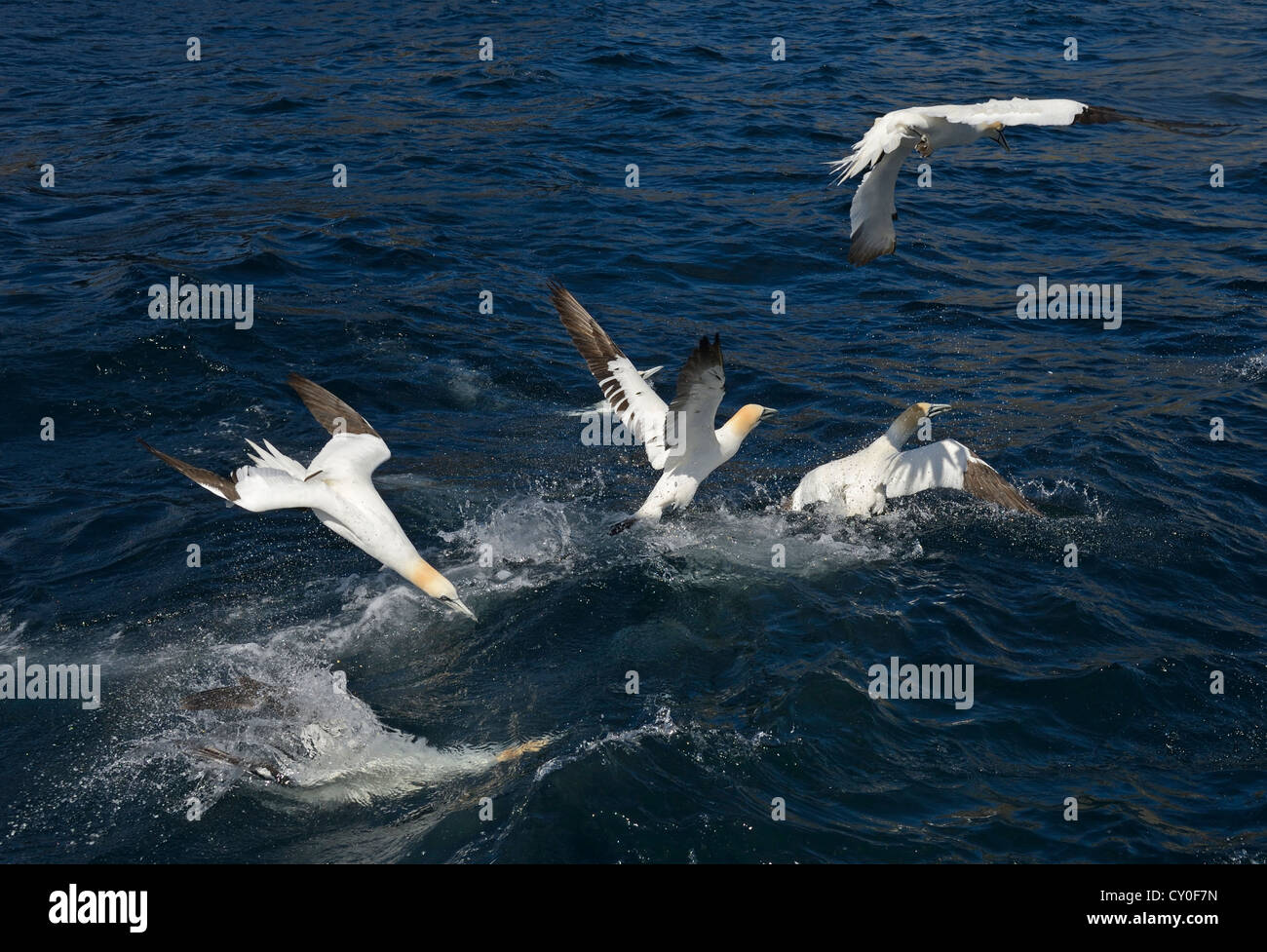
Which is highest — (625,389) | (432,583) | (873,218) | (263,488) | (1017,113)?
(1017,113)

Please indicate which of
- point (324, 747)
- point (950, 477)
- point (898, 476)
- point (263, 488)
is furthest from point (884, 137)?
point (324, 747)

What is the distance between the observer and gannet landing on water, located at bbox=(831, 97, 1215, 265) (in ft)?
29.2

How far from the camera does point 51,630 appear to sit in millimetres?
A: 9078

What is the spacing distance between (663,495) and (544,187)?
889 cm

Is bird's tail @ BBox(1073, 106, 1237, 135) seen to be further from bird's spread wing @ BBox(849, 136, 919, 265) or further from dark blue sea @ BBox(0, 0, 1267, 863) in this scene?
dark blue sea @ BBox(0, 0, 1267, 863)

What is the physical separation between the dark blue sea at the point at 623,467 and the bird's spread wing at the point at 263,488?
1169 millimetres

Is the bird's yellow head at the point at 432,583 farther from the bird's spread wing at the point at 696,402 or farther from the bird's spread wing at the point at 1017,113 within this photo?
the bird's spread wing at the point at 1017,113

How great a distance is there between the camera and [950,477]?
11039 millimetres

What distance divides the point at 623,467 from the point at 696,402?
2.60m

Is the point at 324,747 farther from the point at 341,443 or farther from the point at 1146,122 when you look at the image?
the point at 1146,122

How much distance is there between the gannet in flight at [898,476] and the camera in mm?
10766
